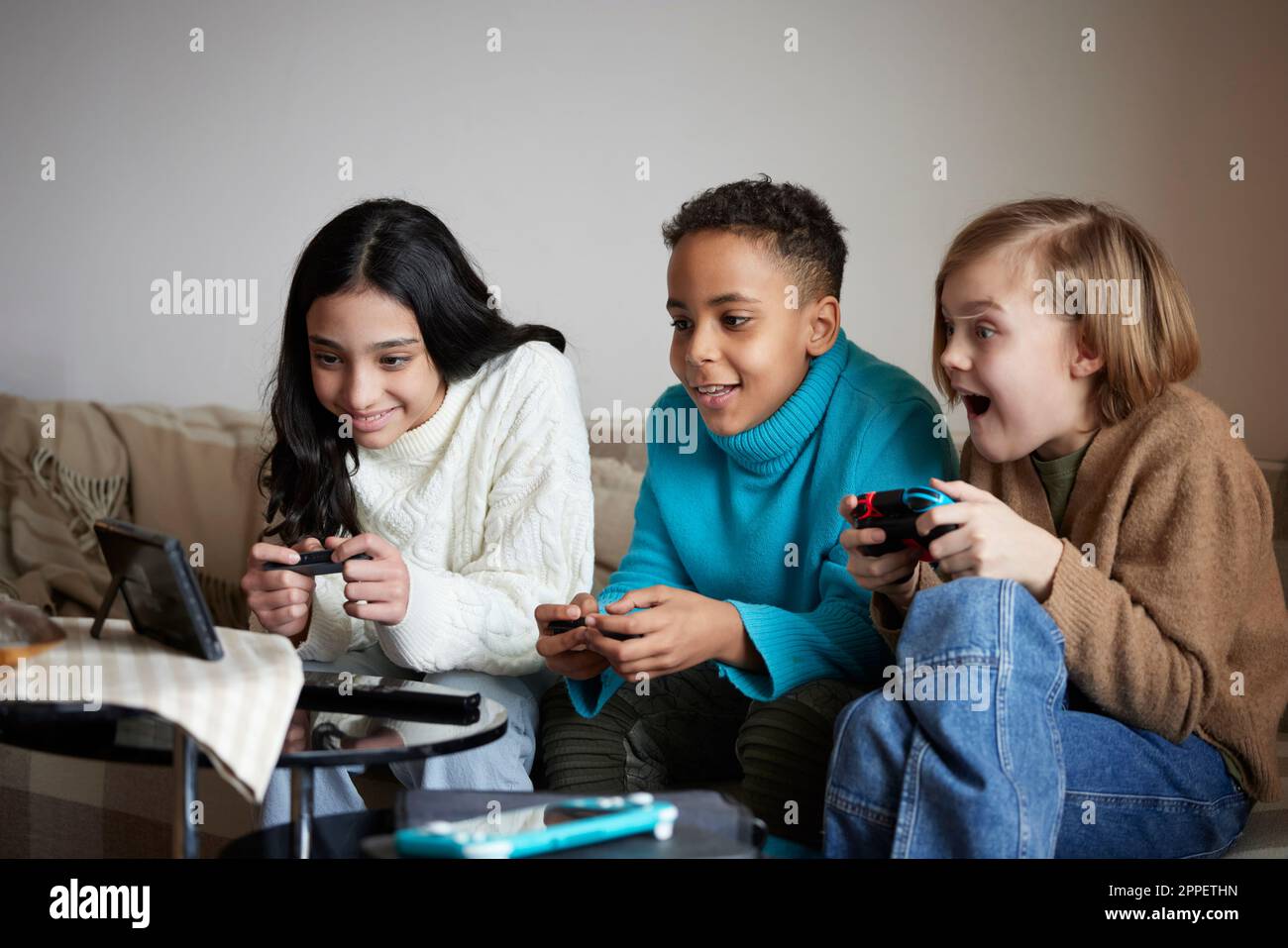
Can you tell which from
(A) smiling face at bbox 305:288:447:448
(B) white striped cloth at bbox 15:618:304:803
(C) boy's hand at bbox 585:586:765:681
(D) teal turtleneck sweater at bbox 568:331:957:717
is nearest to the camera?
(B) white striped cloth at bbox 15:618:304:803

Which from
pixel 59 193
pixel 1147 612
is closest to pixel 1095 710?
pixel 1147 612

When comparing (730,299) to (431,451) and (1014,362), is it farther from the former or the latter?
(431,451)

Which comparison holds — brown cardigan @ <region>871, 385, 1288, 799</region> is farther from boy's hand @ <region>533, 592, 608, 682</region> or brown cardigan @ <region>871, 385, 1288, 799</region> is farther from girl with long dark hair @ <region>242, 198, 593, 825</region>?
girl with long dark hair @ <region>242, 198, 593, 825</region>

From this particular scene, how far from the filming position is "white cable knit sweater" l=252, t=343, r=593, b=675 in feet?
4.81

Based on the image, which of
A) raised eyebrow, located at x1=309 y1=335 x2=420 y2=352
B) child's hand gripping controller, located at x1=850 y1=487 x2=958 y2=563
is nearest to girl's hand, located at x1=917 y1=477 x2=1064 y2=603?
child's hand gripping controller, located at x1=850 y1=487 x2=958 y2=563

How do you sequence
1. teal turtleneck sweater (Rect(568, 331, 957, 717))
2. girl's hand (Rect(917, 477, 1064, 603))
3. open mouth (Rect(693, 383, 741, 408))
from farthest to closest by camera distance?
open mouth (Rect(693, 383, 741, 408)), teal turtleneck sweater (Rect(568, 331, 957, 717)), girl's hand (Rect(917, 477, 1064, 603))

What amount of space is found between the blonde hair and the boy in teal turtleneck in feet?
0.68

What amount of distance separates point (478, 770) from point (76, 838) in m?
0.72

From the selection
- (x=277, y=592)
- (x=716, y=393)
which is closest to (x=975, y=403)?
(x=716, y=393)

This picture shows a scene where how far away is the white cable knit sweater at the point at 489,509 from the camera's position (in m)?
1.47

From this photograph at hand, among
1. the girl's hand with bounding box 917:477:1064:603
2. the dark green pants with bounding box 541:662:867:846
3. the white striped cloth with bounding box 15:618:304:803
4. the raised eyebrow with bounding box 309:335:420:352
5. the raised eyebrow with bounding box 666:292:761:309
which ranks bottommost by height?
the dark green pants with bounding box 541:662:867:846

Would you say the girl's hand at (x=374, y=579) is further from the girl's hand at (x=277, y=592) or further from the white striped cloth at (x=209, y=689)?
the white striped cloth at (x=209, y=689)
